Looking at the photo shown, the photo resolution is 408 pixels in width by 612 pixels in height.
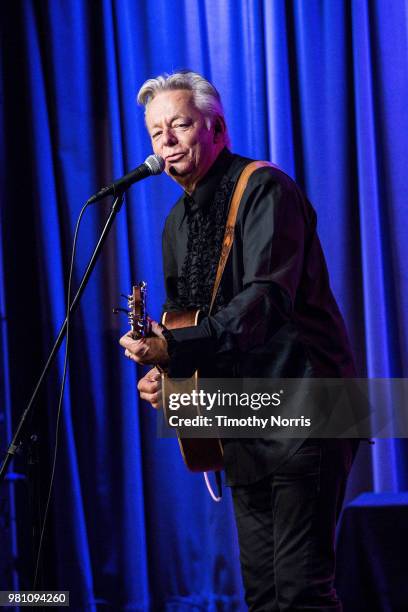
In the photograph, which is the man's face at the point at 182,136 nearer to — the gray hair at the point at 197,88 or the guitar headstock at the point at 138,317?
Result: the gray hair at the point at 197,88

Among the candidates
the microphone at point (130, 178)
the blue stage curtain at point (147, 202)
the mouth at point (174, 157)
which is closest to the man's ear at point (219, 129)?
the mouth at point (174, 157)

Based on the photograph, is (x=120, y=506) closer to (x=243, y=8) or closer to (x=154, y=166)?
(x=154, y=166)

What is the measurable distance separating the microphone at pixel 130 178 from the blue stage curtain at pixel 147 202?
43.1 inches

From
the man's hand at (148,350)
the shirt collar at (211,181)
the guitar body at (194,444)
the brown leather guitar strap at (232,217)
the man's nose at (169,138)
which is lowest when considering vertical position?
the guitar body at (194,444)

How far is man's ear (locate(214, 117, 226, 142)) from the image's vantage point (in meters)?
2.16

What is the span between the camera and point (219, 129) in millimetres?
→ 2172

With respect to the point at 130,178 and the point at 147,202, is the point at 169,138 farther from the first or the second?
the point at 147,202

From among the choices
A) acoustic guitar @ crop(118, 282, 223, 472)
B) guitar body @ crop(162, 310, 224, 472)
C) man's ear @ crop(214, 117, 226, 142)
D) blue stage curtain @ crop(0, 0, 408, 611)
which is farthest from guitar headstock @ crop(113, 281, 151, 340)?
blue stage curtain @ crop(0, 0, 408, 611)

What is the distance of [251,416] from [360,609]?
2.65 feet

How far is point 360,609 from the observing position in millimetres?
2316

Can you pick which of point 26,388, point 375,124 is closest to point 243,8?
point 375,124

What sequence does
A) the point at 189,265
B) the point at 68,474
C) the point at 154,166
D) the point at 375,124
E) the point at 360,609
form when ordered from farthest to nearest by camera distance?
1. the point at 68,474
2. the point at 375,124
3. the point at 360,609
4. the point at 189,265
5. the point at 154,166

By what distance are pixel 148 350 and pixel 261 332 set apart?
0.27 metres

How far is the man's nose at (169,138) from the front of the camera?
208 cm
